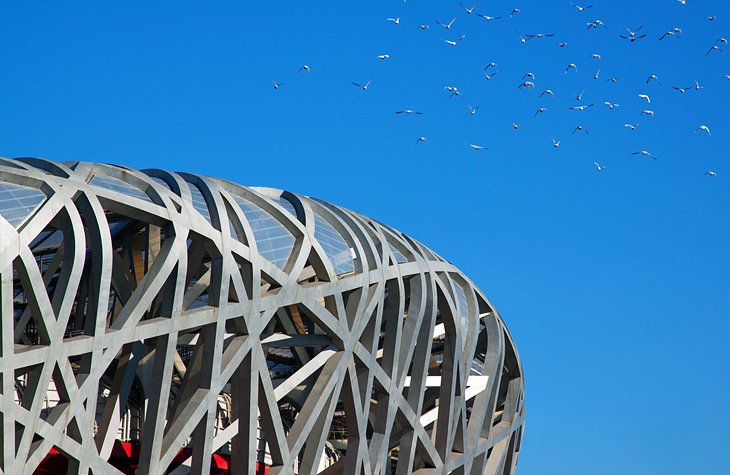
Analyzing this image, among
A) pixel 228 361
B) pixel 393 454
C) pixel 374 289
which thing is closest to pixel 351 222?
pixel 374 289

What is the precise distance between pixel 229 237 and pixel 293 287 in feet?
11.4

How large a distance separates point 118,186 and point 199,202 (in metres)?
3.25

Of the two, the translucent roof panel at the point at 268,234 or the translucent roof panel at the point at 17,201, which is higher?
the translucent roof panel at the point at 268,234

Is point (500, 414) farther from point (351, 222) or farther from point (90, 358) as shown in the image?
point (90, 358)

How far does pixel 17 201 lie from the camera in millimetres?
36594

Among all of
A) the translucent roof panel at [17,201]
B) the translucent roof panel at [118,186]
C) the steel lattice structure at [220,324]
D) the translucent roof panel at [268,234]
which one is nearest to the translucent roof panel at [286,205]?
the steel lattice structure at [220,324]

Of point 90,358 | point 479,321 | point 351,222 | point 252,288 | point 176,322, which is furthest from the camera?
point 479,321

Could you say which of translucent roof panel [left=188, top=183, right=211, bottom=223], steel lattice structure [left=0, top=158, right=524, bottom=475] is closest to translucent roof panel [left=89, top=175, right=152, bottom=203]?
steel lattice structure [left=0, top=158, right=524, bottom=475]

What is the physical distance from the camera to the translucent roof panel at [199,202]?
1676 inches

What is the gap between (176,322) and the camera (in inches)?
1549

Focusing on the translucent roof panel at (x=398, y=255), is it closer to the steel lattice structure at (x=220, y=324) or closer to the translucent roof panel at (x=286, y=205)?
the steel lattice structure at (x=220, y=324)

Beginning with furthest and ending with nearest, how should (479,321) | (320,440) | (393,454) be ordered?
(393,454)
(479,321)
(320,440)

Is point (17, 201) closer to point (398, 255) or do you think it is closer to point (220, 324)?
point (220, 324)

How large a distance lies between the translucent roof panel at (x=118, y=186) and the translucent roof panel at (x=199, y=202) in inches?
83.0
